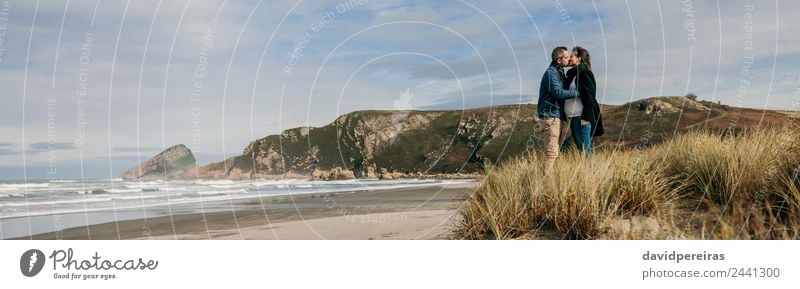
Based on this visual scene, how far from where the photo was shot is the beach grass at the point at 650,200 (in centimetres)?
664

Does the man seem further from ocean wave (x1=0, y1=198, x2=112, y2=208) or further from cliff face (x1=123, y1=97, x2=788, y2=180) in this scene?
cliff face (x1=123, y1=97, x2=788, y2=180)

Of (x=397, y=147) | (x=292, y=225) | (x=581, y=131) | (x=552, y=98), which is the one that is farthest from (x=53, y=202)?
(x=397, y=147)

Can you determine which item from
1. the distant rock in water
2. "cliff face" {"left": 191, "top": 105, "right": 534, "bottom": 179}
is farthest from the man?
the distant rock in water

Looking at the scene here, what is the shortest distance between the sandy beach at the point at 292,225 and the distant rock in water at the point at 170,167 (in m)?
18.3

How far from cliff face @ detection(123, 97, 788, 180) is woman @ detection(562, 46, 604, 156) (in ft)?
73.8

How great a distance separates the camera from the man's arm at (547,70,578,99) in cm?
909

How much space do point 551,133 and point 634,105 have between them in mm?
43326

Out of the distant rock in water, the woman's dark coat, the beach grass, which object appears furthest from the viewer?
the distant rock in water

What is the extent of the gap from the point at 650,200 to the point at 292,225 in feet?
24.5

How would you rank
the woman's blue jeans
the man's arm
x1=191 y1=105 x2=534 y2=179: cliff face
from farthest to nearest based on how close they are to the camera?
x1=191 y1=105 x2=534 y2=179: cliff face
the woman's blue jeans
the man's arm

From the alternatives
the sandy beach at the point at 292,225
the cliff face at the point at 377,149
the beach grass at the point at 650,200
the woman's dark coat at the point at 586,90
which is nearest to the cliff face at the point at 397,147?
the cliff face at the point at 377,149

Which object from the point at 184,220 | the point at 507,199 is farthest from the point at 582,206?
the point at 184,220

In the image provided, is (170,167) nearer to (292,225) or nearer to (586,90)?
(292,225)
